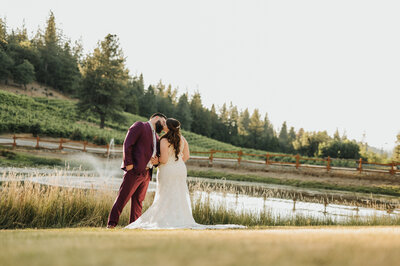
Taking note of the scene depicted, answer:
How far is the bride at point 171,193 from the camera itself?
650cm

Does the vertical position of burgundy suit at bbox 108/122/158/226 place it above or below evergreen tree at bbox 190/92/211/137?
below

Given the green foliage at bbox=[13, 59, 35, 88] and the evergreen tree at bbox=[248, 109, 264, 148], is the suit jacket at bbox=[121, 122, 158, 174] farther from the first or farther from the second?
the evergreen tree at bbox=[248, 109, 264, 148]

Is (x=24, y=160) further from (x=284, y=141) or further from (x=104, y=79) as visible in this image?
(x=284, y=141)

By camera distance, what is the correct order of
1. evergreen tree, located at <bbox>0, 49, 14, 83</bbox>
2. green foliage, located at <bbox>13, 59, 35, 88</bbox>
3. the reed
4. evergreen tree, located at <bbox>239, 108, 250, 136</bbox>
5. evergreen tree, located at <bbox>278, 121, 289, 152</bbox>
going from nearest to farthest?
1. the reed
2. evergreen tree, located at <bbox>0, 49, 14, 83</bbox>
3. green foliage, located at <bbox>13, 59, 35, 88</bbox>
4. evergreen tree, located at <bbox>278, 121, 289, 152</bbox>
5. evergreen tree, located at <bbox>239, 108, 250, 136</bbox>

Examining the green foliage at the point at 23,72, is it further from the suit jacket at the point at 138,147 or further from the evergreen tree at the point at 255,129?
the suit jacket at the point at 138,147

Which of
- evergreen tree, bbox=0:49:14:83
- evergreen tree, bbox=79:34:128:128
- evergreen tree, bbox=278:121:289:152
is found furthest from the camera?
evergreen tree, bbox=278:121:289:152

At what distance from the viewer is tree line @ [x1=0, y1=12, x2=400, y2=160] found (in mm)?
47094

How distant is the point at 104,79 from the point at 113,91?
204 centimetres

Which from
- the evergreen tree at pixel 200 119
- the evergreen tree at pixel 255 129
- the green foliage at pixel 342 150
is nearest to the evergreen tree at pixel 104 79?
the green foliage at pixel 342 150

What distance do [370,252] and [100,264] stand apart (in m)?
1.71

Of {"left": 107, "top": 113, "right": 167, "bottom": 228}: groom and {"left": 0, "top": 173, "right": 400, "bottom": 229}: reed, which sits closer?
{"left": 107, "top": 113, "right": 167, "bottom": 228}: groom

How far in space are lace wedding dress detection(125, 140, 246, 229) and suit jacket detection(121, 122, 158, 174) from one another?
378 millimetres

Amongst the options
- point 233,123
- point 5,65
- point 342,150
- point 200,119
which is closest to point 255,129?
point 233,123

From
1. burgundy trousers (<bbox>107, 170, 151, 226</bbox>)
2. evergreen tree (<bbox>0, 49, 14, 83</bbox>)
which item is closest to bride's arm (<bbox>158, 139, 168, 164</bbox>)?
burgundy trousers (<bbox>107, 170, 151, 226</bbox>)
